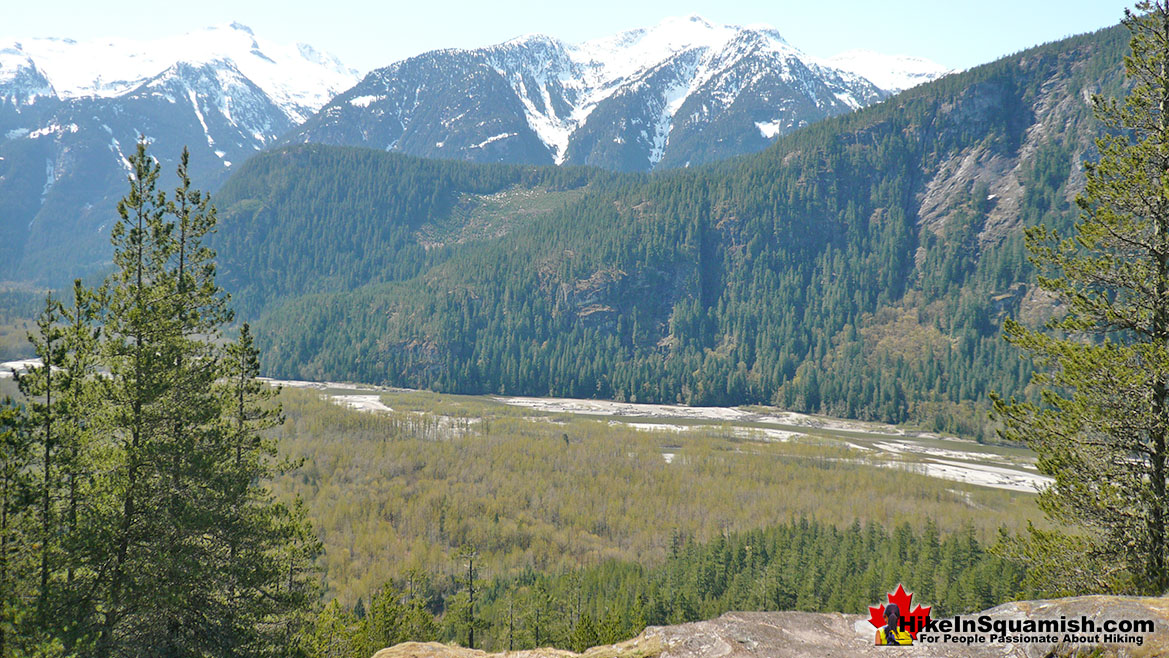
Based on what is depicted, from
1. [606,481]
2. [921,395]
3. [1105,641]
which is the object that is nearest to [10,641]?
[1105,641]

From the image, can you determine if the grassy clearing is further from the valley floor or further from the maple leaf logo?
the maple leaf logo

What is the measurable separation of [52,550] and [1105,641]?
2462 cm

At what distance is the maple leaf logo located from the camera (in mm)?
12812

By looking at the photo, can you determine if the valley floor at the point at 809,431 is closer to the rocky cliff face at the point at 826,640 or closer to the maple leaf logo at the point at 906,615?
the rocky cliff face at the point at 826,640

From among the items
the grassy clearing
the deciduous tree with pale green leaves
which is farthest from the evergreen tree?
the grassy clearing

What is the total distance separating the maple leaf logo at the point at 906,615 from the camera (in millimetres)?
12812

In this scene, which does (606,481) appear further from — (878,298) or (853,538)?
(878,298)

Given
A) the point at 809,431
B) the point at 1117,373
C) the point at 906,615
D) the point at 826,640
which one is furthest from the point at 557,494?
the point at 809,431

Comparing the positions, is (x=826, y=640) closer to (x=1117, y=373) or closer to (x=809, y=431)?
(x=1117, y=373)

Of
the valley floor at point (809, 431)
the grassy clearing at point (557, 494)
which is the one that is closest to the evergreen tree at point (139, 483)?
the grassy clearing at point (557, 494)

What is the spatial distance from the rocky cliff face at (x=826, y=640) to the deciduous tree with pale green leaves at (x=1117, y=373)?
19.4 feet

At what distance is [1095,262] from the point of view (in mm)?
18594

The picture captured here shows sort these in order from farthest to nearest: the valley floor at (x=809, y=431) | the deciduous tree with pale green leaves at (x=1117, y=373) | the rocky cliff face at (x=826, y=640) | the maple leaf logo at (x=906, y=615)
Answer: the valley floor at (x=809, y=431) < the deciduous tree with pale green leaves at (x=1117, y=373) < the maple leaf logo at (x=906, y=615) < the rocky cliff face at (x=826, y=640)

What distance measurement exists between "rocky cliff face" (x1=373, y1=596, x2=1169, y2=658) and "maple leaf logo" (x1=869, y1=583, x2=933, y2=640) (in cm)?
27
